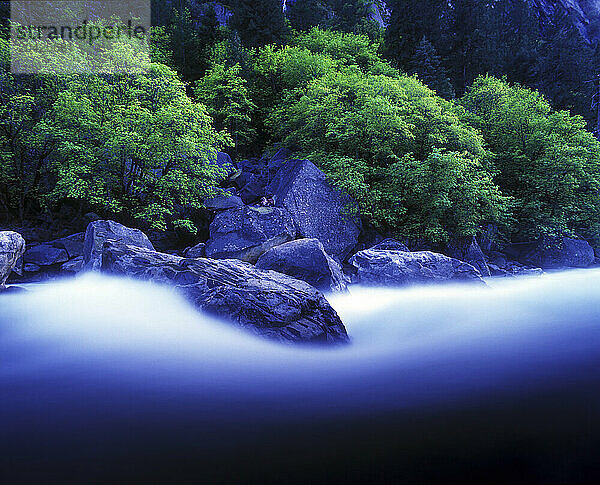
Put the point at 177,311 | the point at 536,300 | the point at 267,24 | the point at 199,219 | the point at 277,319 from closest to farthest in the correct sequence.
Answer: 1. the point at 277,319
2. the point at 177,311
3. the point at 536,300
4. the point at 199,219
5. the point at 267,24

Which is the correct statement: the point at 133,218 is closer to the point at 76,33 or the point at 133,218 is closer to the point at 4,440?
the point at 76,33

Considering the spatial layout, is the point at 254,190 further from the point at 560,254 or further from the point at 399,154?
the point at 560,254

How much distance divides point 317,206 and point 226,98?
11.5 m

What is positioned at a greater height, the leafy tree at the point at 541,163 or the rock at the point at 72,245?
the leafy tree at the point at 541,163

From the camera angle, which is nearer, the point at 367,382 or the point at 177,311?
the point at 367,382

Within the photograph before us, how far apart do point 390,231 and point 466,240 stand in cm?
322

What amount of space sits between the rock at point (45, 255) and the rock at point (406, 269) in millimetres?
9732

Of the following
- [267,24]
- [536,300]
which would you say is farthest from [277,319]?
[267,24]

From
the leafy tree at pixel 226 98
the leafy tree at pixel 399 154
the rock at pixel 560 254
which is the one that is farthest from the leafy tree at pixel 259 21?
the rock at pixel 560 254

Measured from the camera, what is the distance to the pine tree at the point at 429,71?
77.8 ft

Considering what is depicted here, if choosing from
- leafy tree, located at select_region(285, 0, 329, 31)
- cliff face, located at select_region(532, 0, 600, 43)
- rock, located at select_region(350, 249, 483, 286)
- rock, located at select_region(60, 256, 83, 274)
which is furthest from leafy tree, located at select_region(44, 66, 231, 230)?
cliff face, located at select_region(532, 0, 600, 43)

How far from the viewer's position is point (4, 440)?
2.89 m

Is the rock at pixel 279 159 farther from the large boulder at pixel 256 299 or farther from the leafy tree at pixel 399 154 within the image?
the large boulder at pixel 256 299

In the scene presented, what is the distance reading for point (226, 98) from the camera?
21.5 m
